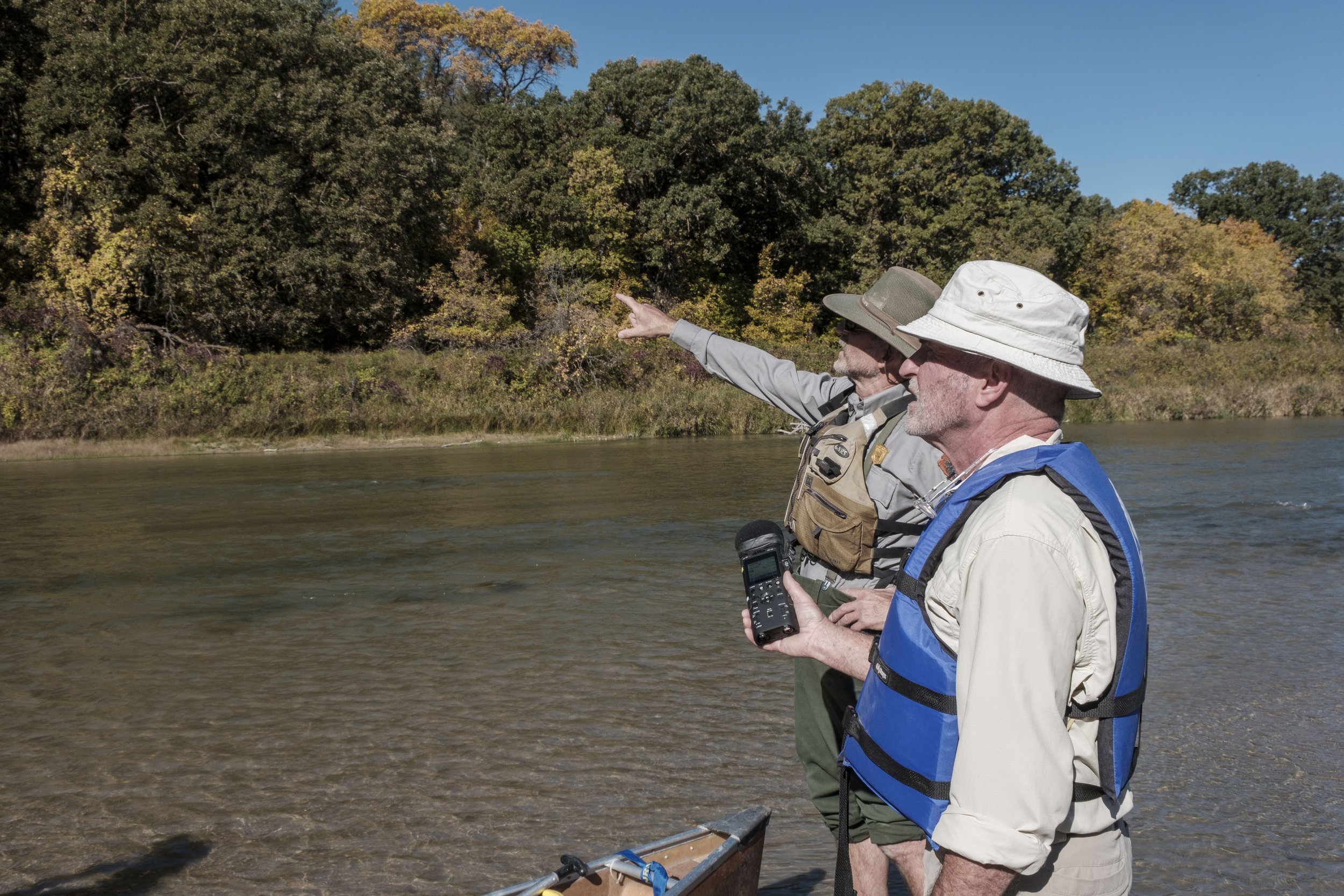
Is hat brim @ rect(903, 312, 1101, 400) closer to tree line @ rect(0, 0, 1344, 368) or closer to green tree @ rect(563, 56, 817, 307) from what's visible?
tree line @ rect(0, 0, 1344, 368)

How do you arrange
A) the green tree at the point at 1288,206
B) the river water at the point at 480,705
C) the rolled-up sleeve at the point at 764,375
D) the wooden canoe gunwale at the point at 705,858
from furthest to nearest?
1. the green tree at the point at 1288,206
2. the river water at the point at 480,705
3. the rolled-up sleeve at the point at 764,375
4. the wooden canoe gunwale at the point at 705,858

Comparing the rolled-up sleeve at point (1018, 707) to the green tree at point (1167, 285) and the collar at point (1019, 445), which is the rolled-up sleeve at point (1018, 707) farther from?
the green tree at point (1167, 285)

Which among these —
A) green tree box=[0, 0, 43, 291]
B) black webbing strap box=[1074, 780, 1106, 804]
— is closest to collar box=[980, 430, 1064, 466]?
black webbing strap box=[1074, 780, 1106, 804]

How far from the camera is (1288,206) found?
99.1 m

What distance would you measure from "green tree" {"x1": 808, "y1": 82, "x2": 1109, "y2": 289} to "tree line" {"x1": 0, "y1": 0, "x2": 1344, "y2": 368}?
145mm

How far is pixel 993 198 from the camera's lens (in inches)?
2212

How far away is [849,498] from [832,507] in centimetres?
9

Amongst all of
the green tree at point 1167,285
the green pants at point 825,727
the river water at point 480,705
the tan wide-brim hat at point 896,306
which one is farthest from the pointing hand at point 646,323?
the green tree at point 1167,285

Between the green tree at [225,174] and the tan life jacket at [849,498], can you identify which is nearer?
the tan life jacket at [849,498]

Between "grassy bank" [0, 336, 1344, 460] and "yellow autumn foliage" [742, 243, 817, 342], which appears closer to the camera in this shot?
"grassy bank" [0, 336, 1344, 460]

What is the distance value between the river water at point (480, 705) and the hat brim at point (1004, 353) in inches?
118

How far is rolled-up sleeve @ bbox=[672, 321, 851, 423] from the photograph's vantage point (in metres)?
4.46

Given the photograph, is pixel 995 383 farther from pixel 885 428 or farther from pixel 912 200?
pixel 912 200

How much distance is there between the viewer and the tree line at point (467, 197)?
35844 millimetres
